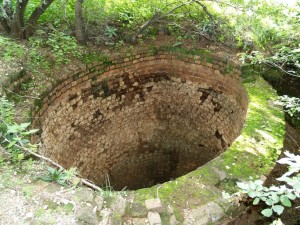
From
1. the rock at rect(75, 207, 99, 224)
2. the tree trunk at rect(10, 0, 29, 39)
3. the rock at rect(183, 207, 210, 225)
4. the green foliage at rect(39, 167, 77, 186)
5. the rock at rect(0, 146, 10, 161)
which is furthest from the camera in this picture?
the tree trunk at rect(10, 0, 29, 39)

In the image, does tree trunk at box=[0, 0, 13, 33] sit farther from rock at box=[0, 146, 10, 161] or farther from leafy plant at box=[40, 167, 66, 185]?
leafy plant at box=[40, 167, 66, 185]

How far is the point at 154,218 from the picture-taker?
261cm

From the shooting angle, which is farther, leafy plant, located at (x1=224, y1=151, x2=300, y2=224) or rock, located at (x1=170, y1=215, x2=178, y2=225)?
rock, located at (x1=170, y1=215, x2=178, y2=225)

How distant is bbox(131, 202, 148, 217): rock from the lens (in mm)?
2643

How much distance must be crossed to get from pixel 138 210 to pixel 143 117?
2865 mm

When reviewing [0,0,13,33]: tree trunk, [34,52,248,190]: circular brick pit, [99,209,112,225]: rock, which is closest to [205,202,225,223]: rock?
[99,209,112,225]: rock

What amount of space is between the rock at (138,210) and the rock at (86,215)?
0.31 m

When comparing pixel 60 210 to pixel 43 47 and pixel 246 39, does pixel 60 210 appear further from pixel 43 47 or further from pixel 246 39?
pixel 246 39

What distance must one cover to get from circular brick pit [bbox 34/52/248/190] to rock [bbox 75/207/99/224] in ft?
5.49

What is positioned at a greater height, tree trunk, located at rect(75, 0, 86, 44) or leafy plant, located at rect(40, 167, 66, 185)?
tree trunk, located at rect(75, 0, 86, 44)

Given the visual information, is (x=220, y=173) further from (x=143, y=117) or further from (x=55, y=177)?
(x=143, y=117)

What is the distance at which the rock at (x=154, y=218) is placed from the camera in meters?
2.58

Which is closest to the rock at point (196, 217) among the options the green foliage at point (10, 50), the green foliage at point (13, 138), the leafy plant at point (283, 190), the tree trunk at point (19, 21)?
the leafy plant at point (283, 190)

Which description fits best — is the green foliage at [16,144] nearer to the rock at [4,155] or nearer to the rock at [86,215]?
the rock at [4,155]
